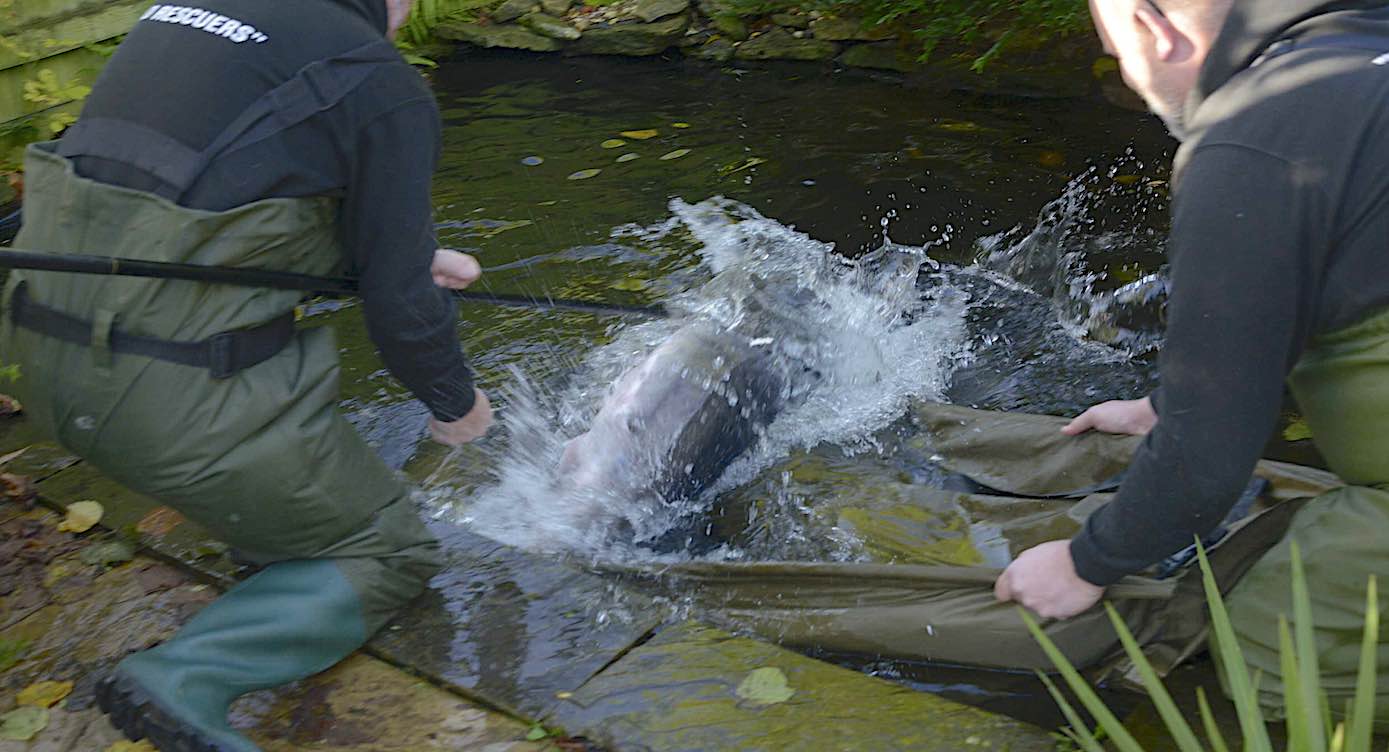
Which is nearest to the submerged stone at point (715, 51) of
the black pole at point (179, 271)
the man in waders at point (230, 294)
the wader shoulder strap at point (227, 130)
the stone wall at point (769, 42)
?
the stone wall at point (769, 42)

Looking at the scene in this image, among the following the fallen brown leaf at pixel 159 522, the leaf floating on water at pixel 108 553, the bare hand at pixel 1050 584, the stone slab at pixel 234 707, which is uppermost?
the bare hand at pixel 1050 584

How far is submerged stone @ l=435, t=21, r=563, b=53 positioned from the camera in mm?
9062

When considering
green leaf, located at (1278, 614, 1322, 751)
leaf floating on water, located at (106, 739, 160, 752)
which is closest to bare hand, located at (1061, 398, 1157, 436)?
green leaf, located at (1278, 614, 1322, 751)

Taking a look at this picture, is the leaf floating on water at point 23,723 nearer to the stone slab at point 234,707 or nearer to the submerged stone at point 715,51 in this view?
the stone slab at point 234,707

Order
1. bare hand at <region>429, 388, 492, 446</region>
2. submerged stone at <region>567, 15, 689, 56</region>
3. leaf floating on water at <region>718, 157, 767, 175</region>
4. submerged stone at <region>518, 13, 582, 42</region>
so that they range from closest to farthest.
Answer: bare hand at <region>429, 388, 492, 446</region> < leaf floating on water at <region>718, 157, 767, 175</region> < submerged stone at <region>567, 15, 689, 56</region> < submerged stone at <region>518, 13, 582, 42</region>

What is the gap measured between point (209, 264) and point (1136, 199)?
4285mm

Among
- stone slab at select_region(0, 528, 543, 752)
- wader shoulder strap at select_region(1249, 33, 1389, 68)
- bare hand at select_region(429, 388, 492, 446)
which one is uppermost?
wader shoulder strap at select_region(1249, 33, 1389, 68)

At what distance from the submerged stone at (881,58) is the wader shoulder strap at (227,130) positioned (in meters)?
5.70

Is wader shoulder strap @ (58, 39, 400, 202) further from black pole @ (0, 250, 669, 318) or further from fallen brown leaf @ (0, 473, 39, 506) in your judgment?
fallen brown leaf @ (0, 473, 39, 506)

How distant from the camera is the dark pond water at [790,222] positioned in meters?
3.67

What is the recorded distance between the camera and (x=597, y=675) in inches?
108

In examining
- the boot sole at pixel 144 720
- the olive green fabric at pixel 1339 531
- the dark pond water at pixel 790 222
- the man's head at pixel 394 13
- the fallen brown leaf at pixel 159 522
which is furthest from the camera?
the dark pond water at pixel 790 222

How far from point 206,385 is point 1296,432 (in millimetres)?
2993

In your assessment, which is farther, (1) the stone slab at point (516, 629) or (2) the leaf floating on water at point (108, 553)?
(2) the leaf floating on water at point (108, 553)
